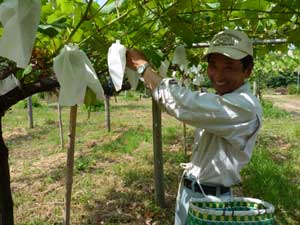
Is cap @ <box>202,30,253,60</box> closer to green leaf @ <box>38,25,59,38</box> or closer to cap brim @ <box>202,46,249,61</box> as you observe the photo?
cap brim @ <box>202,46,249,61</box>

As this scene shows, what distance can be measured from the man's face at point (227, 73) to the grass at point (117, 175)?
7.02 ft

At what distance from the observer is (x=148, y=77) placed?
1249 mm

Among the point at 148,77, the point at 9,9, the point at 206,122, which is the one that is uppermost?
the point at 9,9

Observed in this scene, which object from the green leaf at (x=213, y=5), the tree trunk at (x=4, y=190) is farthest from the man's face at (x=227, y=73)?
the tree trunk at (x=4, y=190)

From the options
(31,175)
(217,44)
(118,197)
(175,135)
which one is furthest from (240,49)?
(175,135)

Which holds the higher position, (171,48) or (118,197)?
(171,48)

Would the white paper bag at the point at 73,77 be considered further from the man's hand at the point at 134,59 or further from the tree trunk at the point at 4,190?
the tree trunk at the point at 4,190

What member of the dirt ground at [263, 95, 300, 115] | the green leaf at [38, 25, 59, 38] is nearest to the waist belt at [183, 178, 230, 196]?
the green leaf at [38, 25, 59, 38]

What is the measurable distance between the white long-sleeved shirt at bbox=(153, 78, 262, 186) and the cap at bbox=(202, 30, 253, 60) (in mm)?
120

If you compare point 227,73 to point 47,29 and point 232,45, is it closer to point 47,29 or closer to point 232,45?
point 232,45

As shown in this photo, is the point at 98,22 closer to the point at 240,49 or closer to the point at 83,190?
the point at 240,49

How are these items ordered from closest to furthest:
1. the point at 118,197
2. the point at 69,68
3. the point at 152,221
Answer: the point at 69,68
the point at 152,221
the point at 118,197

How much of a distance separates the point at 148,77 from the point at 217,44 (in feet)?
1.06

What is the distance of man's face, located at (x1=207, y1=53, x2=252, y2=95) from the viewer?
1.40m
